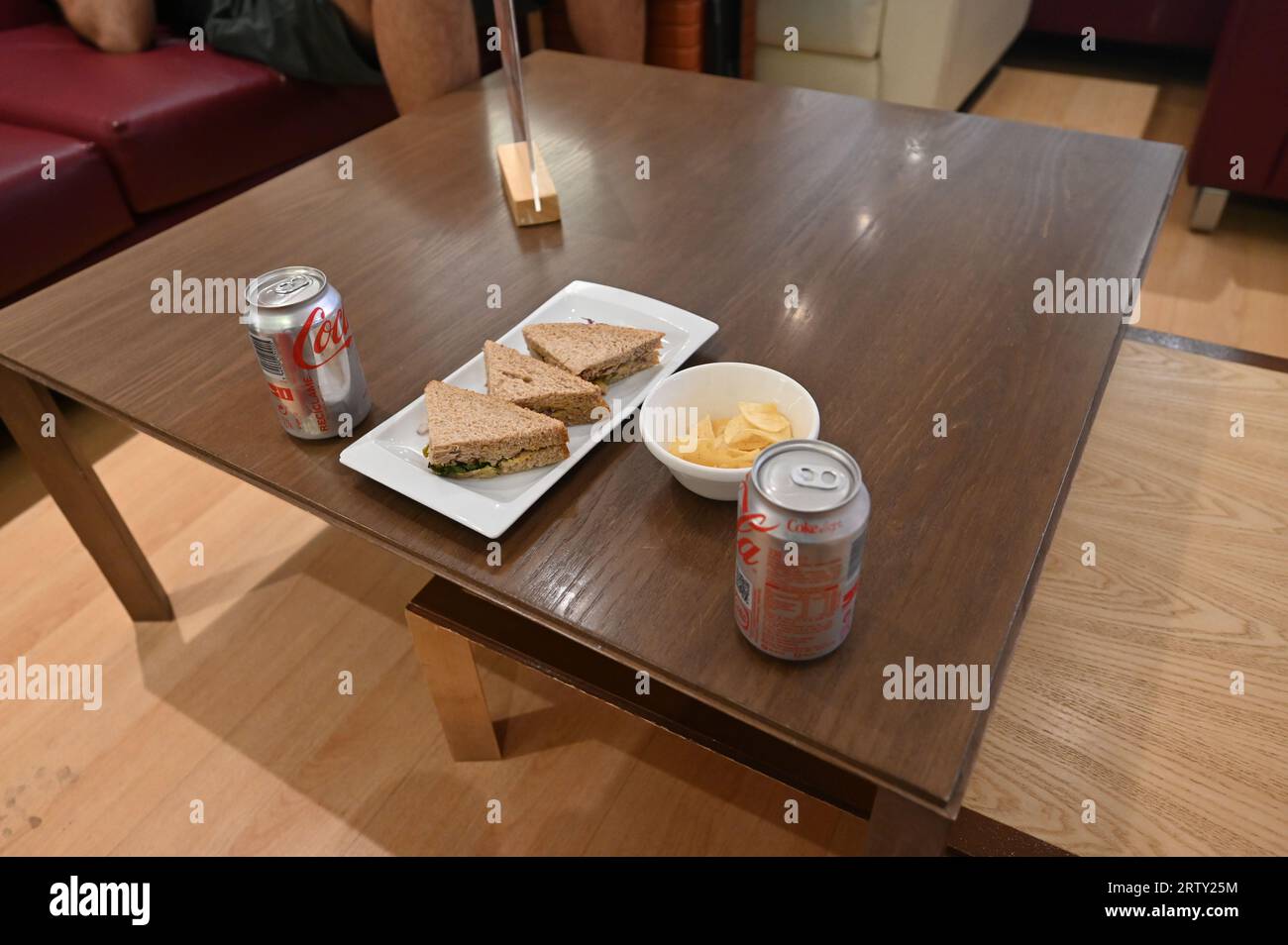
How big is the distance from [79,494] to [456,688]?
635 mm

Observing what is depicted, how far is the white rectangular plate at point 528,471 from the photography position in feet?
2.66

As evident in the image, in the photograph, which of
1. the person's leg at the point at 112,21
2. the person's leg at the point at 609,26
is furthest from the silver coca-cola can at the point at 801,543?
the person's leg at the point at 112,21

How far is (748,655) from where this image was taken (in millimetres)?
694

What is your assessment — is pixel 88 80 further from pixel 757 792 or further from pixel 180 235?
pixel 757 792

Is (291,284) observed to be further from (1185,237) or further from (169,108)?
(1185,237)

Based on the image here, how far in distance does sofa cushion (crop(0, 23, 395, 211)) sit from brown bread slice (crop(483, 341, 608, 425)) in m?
1.25

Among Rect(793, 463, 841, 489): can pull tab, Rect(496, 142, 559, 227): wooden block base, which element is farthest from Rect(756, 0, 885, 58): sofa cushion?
Rect(793, 463, 841, 489): can pull tab

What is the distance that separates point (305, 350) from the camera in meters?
0.83

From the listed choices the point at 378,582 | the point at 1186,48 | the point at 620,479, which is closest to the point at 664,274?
the point at 620,479

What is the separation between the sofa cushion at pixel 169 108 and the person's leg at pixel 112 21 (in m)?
0.04

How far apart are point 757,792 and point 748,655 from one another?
1.84 feet

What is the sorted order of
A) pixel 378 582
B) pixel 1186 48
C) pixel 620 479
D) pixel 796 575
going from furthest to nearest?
1. pixel 1186 48
2. pixel 378 582
3. pixel 620 479
4. pixel 796 575

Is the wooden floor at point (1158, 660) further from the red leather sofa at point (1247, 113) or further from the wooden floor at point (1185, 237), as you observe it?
the red leather sofa at point (1247, 113)

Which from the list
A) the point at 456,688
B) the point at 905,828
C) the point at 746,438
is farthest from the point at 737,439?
the point at 456,688
